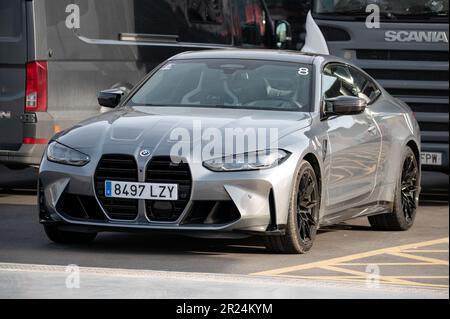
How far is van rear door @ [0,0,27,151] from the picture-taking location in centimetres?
1465

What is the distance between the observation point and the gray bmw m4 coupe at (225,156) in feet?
35.1

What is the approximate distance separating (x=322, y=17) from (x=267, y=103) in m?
4.82

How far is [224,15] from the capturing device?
57.3 ft

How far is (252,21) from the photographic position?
59.3ft

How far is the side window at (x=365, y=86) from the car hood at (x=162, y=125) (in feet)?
5.03

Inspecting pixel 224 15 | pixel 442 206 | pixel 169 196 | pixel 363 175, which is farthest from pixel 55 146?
pixel 224 15

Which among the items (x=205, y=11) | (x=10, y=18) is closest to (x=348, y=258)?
(x=10, y=18)

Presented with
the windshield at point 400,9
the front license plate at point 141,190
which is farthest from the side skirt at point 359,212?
the windshield at point 400,9

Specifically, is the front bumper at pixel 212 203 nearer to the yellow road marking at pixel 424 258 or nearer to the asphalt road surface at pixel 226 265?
the asphalt road surface at pixel 226 265

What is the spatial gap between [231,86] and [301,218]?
146 cm

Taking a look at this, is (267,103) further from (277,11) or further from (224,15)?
(277,11)

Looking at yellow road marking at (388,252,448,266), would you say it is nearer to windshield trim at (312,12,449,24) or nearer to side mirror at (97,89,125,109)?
side mirror at (97,89,125,109)

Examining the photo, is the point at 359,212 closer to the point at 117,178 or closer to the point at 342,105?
the point at 342,105
